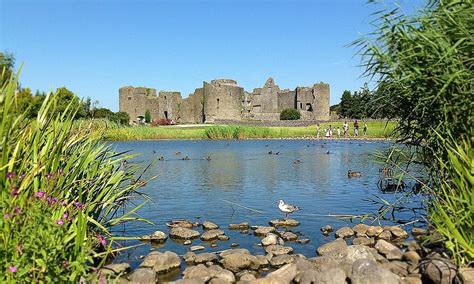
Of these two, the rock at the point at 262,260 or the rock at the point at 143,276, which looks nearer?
the rock at the point at 143,276

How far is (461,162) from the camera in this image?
17.3 feet

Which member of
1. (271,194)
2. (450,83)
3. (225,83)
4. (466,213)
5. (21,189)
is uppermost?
(225,83)

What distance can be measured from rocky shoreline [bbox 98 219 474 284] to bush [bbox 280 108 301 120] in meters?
55.7

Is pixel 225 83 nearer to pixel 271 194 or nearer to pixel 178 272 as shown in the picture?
pixel 271 194

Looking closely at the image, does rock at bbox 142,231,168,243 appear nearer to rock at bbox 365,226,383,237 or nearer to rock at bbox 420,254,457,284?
rock at bbox 365,226,383,237

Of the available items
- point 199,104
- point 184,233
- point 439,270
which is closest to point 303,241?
point 184,233

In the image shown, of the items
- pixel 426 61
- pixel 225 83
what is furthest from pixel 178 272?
pixel 225 83

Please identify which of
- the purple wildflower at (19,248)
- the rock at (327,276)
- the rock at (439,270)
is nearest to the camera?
the purple wildflower at (19,248)

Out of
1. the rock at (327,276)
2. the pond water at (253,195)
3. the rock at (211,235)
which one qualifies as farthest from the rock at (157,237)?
the rock at (327,276)

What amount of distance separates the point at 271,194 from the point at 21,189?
9.95m

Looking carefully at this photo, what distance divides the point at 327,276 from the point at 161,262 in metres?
2.49

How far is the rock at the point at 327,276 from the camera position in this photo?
5367 millimetres

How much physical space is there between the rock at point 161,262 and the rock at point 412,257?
325cm

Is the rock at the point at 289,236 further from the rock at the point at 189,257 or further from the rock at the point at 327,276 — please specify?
the rock at the point at 327,276
